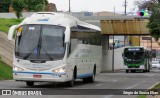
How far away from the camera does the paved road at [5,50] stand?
38.0m

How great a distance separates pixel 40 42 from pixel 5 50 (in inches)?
684

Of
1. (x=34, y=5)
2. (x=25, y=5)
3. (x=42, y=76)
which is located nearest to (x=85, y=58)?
(x=42, y=76)

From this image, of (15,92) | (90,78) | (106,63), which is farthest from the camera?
(106,63)

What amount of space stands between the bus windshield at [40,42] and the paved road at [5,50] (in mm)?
13118

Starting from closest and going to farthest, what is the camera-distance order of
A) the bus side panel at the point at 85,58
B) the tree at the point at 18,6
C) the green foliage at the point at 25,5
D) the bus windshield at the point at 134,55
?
the bus side panel at the point at 85,58 → the bus windshield at the point at 134,55 → the tree at the point at 18,6 → the green foliage at the point at 25,5

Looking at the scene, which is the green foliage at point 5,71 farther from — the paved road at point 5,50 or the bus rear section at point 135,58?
the bus rear section at point 135,58

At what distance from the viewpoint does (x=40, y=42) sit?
23.8 metres

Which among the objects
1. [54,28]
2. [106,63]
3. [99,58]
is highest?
[54,28]

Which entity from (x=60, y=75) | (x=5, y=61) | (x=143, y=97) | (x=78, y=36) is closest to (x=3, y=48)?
(x=5, y=61)

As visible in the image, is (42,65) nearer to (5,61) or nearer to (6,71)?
(6,71)

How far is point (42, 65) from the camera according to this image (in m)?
23.5

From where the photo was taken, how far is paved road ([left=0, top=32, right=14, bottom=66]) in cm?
3799

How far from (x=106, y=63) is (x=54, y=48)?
145 feet

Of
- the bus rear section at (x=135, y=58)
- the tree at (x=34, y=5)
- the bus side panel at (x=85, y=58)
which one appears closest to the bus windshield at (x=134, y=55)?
the bus rear section at (x=135, y=58)
